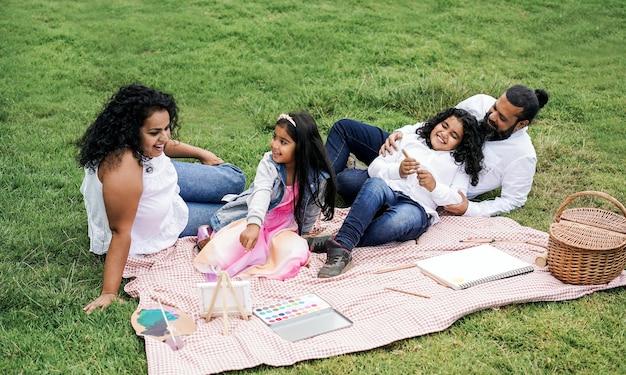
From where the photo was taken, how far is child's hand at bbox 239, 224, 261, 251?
173 inches

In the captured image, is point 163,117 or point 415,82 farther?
point 415,82

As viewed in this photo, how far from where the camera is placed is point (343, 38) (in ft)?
33.7

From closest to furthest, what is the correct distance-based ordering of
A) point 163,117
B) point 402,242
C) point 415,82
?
point 163,117
point 402,242
point 415,82

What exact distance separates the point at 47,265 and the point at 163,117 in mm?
1306

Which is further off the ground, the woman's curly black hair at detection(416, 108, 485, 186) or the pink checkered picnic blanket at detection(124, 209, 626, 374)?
the woman's curly black hair at detection(416, 108, 485, 186)

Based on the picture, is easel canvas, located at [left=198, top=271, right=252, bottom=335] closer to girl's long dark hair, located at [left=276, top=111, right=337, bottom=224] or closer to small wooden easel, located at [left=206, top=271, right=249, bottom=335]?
small wooden easel, located at [left=206, top=271, right=249, bottom=335]

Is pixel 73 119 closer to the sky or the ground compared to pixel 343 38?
closer to the ground

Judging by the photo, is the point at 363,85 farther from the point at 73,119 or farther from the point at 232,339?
the point at 232,339

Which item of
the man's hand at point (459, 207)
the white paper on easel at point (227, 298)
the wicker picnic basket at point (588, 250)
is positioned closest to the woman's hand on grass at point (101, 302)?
the white paper on easel at point (227, 298)

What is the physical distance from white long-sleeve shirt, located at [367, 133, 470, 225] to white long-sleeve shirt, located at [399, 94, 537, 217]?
0.81 ft

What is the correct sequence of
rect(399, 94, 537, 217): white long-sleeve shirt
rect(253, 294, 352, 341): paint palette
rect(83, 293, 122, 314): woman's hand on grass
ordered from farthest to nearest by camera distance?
rect(399, 94, 537, 217): white long-sleeve shirt
rect(83, 293, 122, 314): woman's hand on grass
rect(253, 294, 352, 341): paint palette

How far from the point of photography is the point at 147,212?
4.64 meters

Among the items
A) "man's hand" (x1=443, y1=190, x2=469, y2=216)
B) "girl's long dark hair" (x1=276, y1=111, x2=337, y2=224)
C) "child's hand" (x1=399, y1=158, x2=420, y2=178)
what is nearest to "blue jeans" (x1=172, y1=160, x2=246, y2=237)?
"girl's long dark hair" (x1=276, y1=111, x2=337, y2=224)

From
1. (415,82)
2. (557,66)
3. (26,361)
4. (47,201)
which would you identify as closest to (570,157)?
(415,82)
